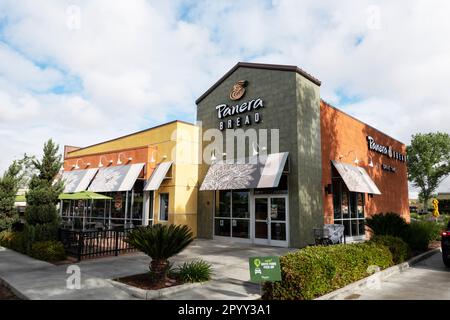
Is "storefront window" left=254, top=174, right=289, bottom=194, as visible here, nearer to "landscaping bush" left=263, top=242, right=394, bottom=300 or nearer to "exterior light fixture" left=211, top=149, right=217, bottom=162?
"exterior light fixture" left=211, top=149, right=217, bottom=162

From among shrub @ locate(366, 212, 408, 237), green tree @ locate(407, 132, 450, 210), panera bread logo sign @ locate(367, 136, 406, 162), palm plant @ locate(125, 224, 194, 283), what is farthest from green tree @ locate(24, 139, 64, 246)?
green tree @ locate(407, 132, 450, 210)

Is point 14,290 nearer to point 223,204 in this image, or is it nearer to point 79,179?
point 223,204

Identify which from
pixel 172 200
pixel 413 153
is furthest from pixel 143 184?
pixel 413 153

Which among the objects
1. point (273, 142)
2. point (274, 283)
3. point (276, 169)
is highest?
point (273, 142)

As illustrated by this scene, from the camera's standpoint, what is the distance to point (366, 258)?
363 inches

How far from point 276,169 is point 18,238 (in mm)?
11638

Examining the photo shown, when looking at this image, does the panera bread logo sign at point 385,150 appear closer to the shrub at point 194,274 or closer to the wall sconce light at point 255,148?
the wall sconce light at point 255,148

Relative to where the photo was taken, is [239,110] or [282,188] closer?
[282,188]

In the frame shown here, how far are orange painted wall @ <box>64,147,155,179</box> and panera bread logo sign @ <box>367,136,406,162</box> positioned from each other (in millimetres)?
14953

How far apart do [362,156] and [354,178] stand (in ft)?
12.9

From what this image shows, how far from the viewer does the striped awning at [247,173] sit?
1452cm

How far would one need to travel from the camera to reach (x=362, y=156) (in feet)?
68.6

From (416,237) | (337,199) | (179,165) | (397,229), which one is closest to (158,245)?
(397,229)
